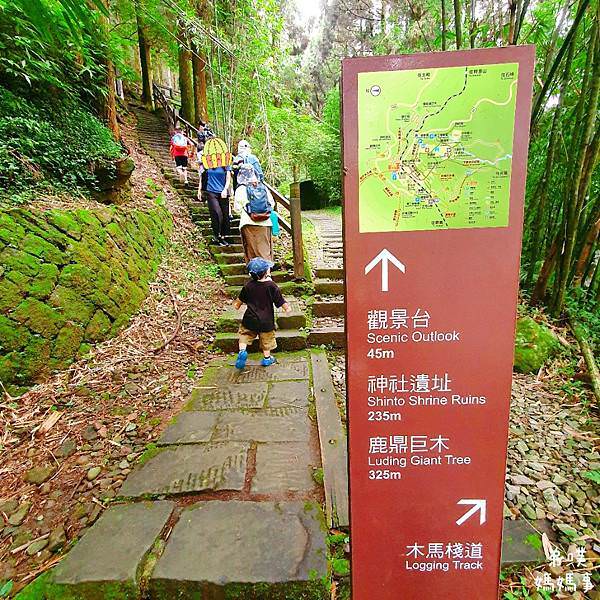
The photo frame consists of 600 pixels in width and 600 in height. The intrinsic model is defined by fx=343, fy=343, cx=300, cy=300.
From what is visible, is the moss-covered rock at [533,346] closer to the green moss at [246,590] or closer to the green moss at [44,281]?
the green moss at [246,590]

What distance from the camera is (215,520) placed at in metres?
1.75

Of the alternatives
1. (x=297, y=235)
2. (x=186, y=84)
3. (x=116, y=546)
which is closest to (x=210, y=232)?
(x=297, y=235)

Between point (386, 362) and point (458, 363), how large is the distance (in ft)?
0.83

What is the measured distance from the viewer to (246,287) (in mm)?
3547

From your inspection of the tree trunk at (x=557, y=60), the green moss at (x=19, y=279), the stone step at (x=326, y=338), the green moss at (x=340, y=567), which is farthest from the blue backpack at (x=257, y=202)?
the green moss at (x=340, y=567)

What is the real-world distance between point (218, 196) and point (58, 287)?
→ 10.9 ft

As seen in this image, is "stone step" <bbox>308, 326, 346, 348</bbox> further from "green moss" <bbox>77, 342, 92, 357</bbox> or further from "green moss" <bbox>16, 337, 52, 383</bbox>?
"green moss" <bbox>16, 337, 52, 383</bbox>

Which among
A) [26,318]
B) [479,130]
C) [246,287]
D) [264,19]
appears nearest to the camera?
[479,130]

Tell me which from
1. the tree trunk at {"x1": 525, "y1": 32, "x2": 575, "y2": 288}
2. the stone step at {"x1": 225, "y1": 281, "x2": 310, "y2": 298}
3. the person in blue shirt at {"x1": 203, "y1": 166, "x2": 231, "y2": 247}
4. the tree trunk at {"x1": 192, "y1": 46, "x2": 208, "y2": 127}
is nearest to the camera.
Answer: the tree trunk at {"x1": 525, "y1": 32, "x2": 575, "y2": 288}

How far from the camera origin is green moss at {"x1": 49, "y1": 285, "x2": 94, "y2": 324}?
10.4ft

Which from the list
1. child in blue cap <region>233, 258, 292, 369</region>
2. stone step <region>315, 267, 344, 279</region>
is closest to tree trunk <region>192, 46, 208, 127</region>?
stone step <region>315, 267, 344, 279</region>

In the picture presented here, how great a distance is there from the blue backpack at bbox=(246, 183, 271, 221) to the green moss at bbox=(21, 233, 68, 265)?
7.23 ft

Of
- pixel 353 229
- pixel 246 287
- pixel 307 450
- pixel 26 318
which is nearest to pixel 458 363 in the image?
pixel 353 229

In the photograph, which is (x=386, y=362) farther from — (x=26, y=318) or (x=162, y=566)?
(x=26, y=318)
